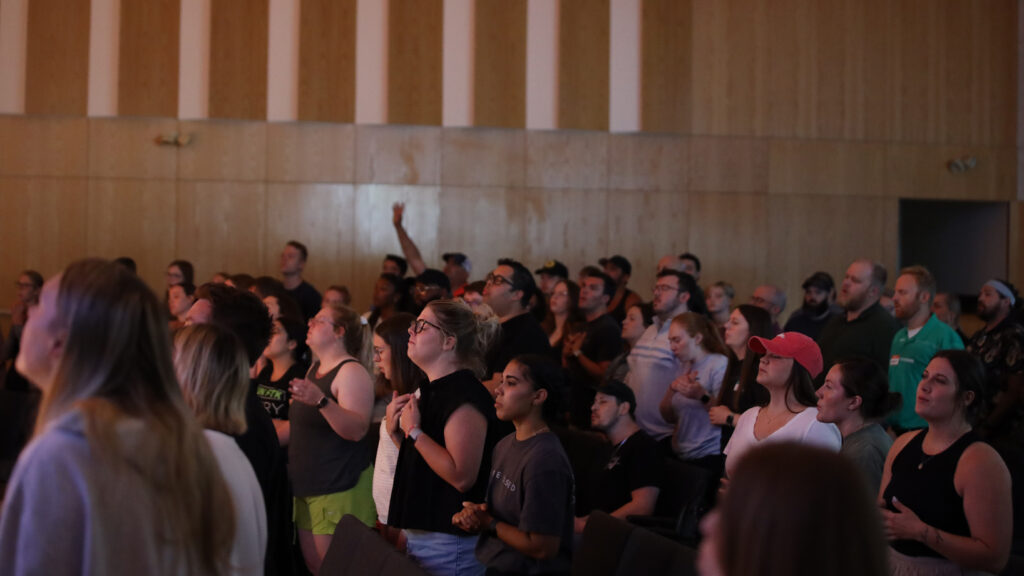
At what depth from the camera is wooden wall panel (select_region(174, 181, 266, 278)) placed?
1085cm

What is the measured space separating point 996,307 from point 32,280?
25.8 feet

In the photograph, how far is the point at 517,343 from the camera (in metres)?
4.99

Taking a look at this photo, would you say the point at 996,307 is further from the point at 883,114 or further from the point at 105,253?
the point at 105,253

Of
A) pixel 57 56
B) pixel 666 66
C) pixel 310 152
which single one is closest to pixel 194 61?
pixel 57 56

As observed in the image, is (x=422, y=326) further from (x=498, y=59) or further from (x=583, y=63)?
(x=583, y=63)

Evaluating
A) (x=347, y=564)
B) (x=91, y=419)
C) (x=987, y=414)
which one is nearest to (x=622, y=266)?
(x=987, y=414)

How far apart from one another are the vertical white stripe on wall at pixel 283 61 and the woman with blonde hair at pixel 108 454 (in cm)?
958

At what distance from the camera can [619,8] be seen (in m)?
11.3

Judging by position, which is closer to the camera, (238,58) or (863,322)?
(863,322)

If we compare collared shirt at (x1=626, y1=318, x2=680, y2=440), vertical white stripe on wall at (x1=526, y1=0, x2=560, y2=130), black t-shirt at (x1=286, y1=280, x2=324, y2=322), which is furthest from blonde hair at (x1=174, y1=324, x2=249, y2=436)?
vertical white stripe on wall at (x1=526, y1=0, x2=560, y2=130)

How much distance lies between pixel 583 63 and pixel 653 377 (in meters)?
6.16

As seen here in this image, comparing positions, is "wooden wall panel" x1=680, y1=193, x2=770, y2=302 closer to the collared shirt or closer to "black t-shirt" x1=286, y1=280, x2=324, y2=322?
"black t-shirt" x1=286, y1=280, x2=324, y2=322

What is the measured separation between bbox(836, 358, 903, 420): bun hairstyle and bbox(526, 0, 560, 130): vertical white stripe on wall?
7.73 metres

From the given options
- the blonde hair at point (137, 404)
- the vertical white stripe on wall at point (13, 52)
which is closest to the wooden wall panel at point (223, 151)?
the vertical white stripe on wall at point (13, 52)
